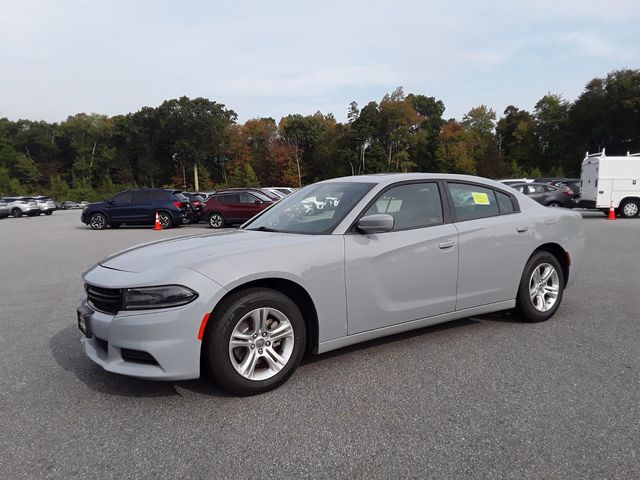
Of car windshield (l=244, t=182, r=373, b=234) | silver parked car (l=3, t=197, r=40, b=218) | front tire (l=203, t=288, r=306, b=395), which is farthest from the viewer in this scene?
silver parked car (l=3, t=197, r=40, b=218)

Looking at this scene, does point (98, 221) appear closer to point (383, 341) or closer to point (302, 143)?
point (383, 341)

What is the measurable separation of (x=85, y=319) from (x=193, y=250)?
0.88 m

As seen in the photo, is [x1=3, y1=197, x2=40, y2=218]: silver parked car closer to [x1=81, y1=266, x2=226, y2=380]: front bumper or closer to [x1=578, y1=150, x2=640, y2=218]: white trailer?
[x1=578, y1=150, x2=640, y2=218]: white trailer

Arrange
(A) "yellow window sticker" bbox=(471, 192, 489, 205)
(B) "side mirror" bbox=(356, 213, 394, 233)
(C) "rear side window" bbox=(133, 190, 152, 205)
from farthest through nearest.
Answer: (C) "rear side window" bbox=(133, 190, 152, 205) → (A) "yellow window sticker" bbox=(471, 192, 489, 205) → (B) "side mirror" bbox=(356, 213, 394, 233)

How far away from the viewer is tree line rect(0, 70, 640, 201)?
2327 inches

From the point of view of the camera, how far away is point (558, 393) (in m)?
3.30

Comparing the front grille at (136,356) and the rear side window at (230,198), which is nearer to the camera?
the front grille at (136,356)

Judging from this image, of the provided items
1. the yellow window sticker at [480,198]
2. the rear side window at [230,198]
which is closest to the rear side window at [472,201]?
the yellow window sticker at [480,198]

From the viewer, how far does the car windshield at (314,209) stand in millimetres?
3943

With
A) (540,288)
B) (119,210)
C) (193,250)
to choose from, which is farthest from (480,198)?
(119,210)

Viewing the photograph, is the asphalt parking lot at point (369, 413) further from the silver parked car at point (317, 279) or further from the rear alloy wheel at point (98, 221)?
the rear alloy wheel at point (98, 221)

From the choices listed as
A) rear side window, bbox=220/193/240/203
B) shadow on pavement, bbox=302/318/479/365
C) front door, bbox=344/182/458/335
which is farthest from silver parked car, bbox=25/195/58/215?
front door, bbox=344/182/458/335

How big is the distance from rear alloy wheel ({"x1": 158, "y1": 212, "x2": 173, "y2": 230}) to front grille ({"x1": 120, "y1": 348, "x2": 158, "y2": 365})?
17776 mm

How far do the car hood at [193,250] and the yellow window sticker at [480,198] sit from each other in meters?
1.84
